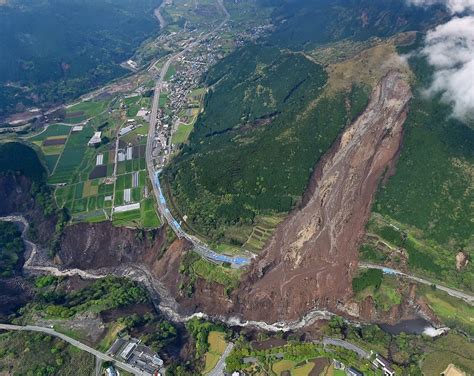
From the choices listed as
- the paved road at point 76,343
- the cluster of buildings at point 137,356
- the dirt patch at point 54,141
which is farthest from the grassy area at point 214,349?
the dirt patch at point 54,141

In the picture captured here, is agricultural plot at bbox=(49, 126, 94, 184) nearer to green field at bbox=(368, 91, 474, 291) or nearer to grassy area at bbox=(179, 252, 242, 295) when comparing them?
grassy area at bbox=(179, 252, 242, 295)

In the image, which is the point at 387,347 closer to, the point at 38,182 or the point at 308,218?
the point at 308,218

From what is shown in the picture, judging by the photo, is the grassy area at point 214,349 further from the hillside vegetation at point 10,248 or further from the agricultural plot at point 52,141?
the agricultural plot at point 52,141

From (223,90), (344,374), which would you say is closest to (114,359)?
(344,374)

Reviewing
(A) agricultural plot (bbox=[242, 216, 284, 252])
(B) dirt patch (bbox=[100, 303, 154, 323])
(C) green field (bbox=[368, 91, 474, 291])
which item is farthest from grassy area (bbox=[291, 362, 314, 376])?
(B) dirt patch (bbox=[100, 303, 154, 323])

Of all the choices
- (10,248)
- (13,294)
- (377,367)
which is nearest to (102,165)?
(10,248)

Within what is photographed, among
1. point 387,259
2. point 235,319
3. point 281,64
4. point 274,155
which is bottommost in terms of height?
point 235,319

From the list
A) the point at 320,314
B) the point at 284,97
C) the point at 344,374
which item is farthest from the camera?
the point at 284,97
